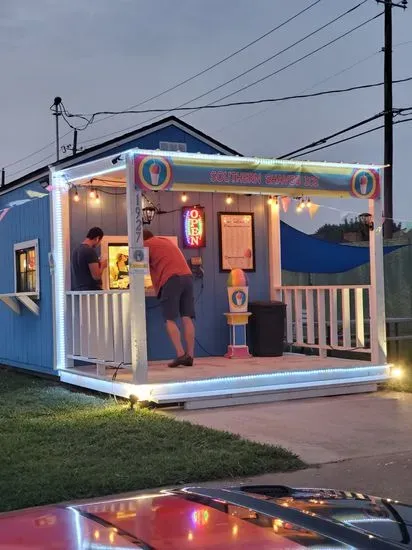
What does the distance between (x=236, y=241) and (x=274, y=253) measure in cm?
78

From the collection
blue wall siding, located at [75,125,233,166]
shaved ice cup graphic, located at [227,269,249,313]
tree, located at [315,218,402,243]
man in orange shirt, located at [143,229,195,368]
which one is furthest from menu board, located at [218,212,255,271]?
man in orange shirt, located at [143,229,195,368]

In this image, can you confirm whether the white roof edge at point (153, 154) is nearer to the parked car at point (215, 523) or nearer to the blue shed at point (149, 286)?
the blue shed at point (149, 286)

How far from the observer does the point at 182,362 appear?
33.5ft

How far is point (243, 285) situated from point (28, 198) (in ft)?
13.4

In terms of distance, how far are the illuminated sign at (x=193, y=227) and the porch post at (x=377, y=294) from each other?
2.79 metres

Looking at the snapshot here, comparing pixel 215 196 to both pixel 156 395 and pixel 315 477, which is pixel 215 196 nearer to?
pixel 156 395

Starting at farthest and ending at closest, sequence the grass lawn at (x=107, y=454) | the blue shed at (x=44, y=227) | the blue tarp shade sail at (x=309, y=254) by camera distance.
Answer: the blue tarp shade sail at (x=309, y=254), the blue shed at (x=44, y=227), the grass lawn at (x=107, y=454)

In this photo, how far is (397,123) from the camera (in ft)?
75.3

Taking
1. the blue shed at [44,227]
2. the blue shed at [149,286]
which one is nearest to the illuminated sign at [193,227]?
the blue shed at [149,286]

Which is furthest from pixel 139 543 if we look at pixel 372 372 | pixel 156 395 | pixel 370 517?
pixel 372 372

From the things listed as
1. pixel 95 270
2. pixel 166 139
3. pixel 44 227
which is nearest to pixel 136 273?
pixel 95 270

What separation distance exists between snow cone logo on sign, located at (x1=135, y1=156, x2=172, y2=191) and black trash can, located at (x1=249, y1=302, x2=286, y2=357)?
3448mm

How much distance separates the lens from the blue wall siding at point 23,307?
11.3 meters

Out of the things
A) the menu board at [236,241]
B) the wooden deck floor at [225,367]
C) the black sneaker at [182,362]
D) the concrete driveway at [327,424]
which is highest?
the menu board at [236,241]
